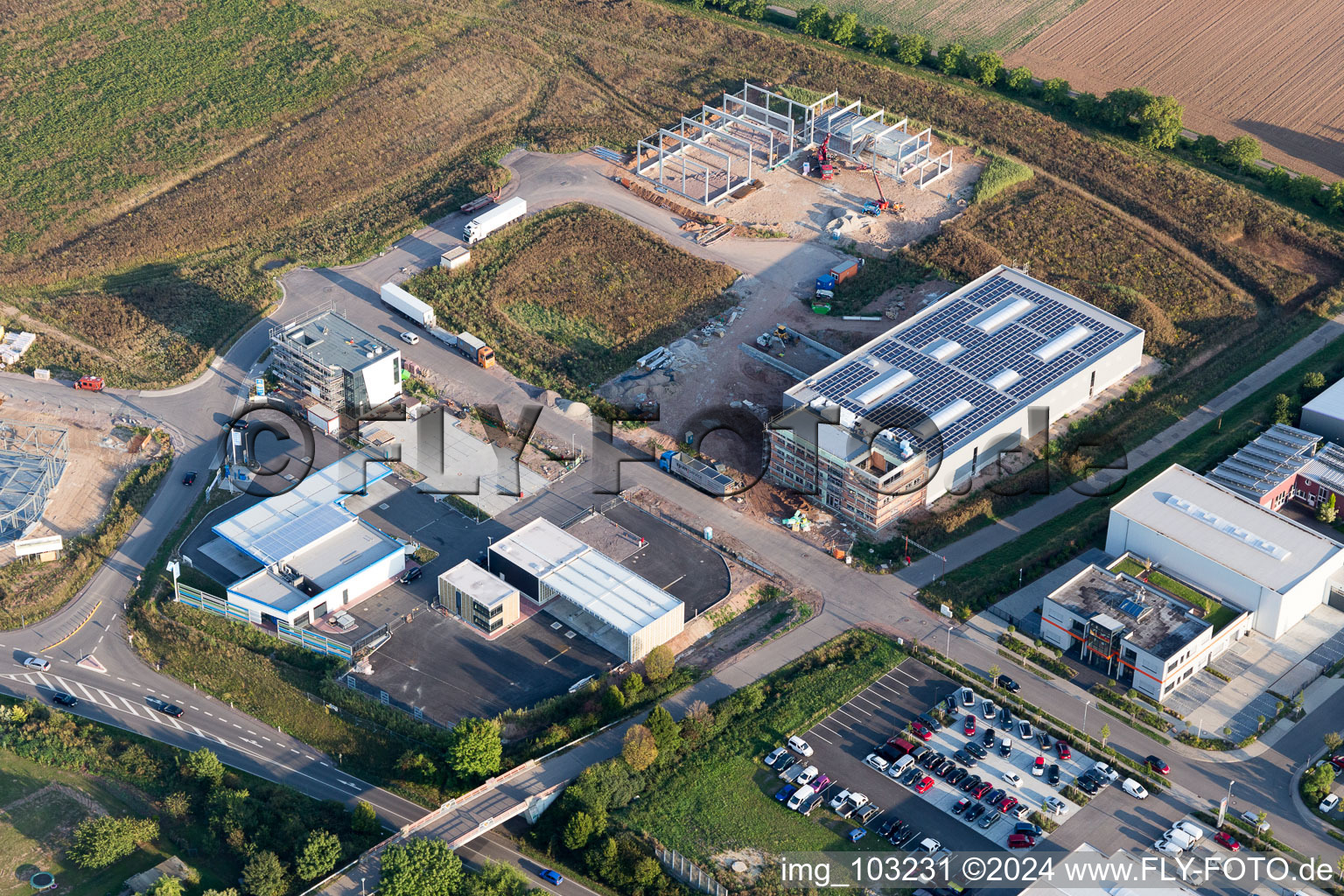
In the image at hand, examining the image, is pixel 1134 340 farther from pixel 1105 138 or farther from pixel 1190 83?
pixel 1190 83

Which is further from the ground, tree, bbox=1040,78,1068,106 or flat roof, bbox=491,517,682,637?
tree, bbox=1040,78,1068,106

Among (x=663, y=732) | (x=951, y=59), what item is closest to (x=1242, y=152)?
(x=951, y=59)

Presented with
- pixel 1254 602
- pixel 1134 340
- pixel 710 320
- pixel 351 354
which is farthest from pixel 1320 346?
pixel 351 354

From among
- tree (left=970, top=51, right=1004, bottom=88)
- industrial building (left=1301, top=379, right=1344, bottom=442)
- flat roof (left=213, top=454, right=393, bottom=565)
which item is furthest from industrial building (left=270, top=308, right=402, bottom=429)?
tree (left=970, top=51, right=1004, bottom=88)

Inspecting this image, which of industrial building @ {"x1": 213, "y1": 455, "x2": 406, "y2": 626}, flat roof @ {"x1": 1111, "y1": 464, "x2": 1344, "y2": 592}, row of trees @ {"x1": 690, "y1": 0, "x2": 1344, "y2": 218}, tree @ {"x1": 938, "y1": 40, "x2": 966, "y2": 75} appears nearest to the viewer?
flat roof @ {"x1": 1111, "y1": 464, "x2": 1344, "y2": 592}

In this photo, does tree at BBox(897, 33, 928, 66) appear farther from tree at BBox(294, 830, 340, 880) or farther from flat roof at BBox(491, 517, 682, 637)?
tree at BBox(294, 830, 340, 880)

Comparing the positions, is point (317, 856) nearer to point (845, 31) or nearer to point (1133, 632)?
point (1133, 632)

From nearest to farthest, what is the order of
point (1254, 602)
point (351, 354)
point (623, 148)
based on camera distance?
1. point (1254, 602)
2. point (351, 354)
3. point (623, 148)
